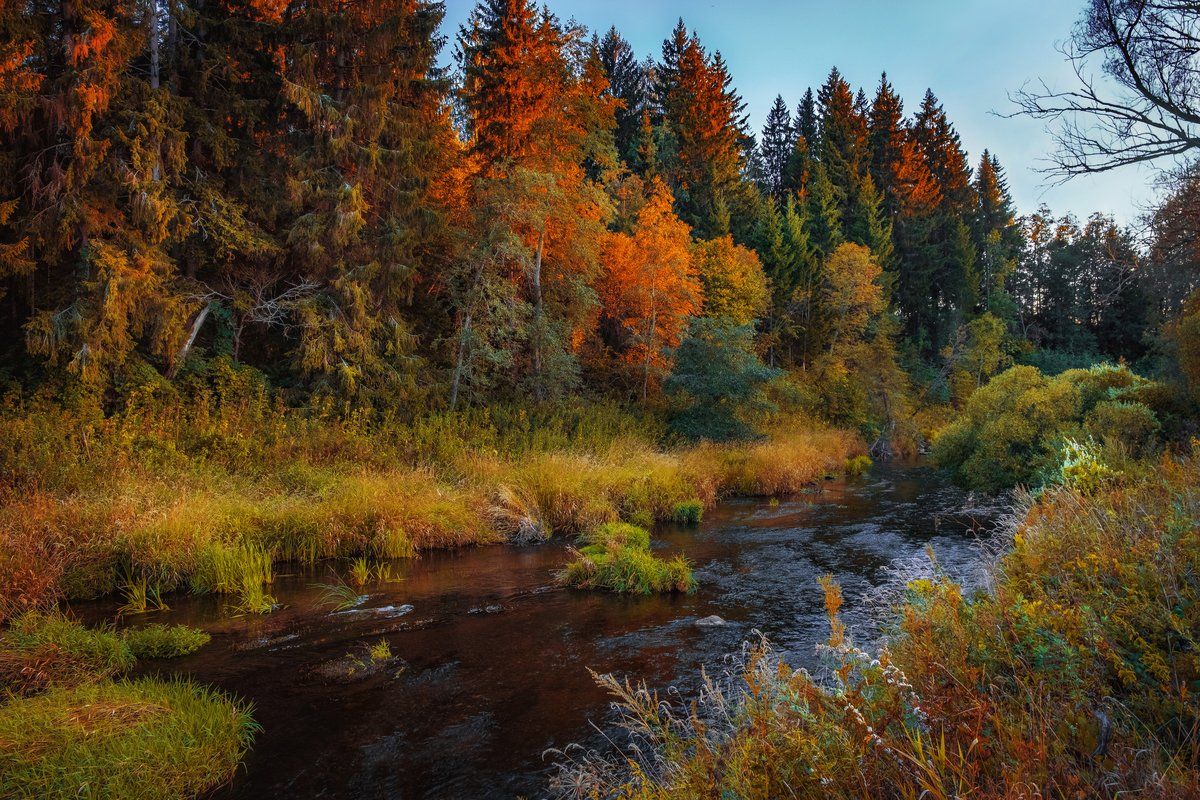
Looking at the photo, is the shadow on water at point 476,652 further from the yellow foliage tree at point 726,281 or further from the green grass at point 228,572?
the yellow foliage tree at point 726,281

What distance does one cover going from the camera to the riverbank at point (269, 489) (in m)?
7.93

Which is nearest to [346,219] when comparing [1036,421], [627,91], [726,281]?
[1036,421]

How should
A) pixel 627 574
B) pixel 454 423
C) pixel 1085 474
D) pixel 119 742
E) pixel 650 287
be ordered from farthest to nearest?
pixel 650 287 < pixel 454 423 < pixel 627 574 < pixel 1085 474 < pixel 119 742

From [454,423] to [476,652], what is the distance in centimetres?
1081

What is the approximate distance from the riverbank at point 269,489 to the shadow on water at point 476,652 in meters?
0.78

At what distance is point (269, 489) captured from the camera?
1116 centimetres

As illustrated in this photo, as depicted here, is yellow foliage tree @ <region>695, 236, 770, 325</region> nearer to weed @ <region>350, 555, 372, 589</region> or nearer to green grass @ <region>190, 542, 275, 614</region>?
weed @ <region>350, 555, 372, 589</region>

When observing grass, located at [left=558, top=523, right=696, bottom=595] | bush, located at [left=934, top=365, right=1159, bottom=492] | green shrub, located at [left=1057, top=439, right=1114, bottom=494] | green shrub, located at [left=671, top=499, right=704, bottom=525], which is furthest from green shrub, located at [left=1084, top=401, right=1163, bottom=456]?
grass, located at [left=558, top=523, right=696, bottom=595]

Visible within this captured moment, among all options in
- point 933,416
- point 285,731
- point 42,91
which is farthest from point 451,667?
point 933,416

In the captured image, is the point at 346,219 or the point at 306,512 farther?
the point at 346,219

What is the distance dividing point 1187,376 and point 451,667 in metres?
16.5

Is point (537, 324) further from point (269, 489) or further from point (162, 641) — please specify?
point (162, 641)

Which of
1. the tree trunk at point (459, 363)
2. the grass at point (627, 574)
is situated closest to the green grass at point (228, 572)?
the grass at point (627, 574)

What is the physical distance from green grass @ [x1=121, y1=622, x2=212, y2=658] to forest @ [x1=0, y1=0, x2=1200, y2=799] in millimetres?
34
